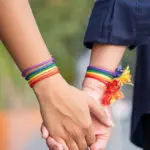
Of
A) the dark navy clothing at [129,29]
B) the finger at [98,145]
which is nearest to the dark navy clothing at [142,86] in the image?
the dark navy clothing at [129,29]

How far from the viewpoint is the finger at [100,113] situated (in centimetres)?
126

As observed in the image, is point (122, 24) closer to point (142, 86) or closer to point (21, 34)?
point (142, 86)

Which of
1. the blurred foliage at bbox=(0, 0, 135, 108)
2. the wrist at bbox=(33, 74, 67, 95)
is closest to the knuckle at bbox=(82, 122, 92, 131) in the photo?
the wrist at bbox=(33, 74, 67, 95)

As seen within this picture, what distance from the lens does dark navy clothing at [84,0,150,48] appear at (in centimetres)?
129

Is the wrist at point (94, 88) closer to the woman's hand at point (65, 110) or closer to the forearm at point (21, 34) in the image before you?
the woman's hand at point (65, 110)

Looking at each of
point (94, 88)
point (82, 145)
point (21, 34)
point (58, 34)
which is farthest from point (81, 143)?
point (58, 34)

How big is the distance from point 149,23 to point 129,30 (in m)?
0.05

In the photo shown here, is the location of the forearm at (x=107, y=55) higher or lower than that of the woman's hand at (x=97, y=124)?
higher

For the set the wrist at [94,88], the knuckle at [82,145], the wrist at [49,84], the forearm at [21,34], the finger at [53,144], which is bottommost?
the knuckle at [82,145]

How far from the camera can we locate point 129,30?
4.27 feet

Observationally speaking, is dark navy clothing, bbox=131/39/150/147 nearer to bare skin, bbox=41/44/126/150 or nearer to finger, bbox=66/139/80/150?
bare skin, bbox=41/44/126/150

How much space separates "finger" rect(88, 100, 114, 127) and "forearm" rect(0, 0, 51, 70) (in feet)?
0.53

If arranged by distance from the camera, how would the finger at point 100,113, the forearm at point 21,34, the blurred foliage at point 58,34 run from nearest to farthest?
the forearm at point 21,34
the finger at point 100,113
the blurred foliage at point 58,34

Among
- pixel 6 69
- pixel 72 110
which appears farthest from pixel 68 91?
pixel 6 69
